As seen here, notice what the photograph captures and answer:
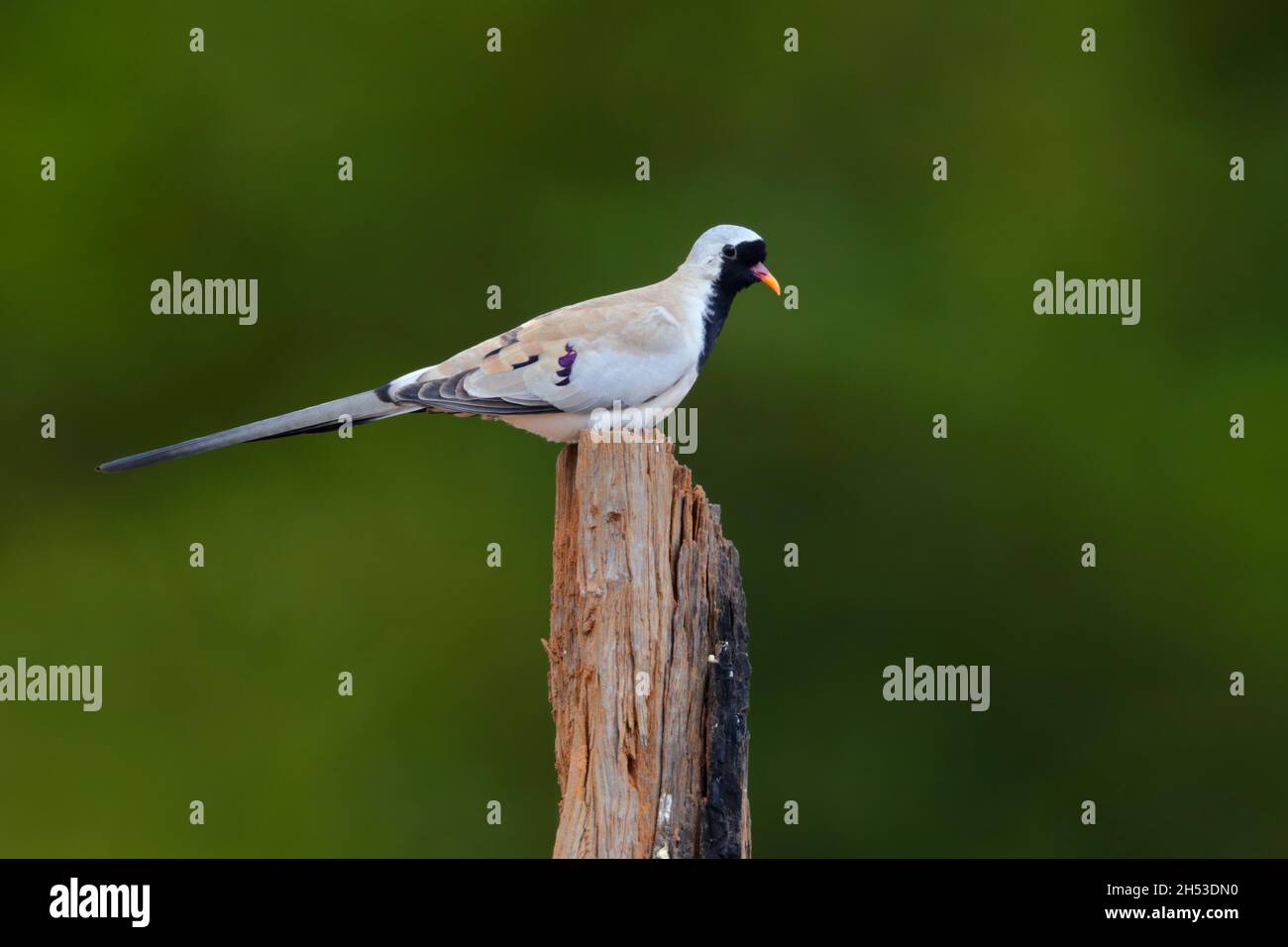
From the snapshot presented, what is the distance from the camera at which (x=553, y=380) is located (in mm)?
5953

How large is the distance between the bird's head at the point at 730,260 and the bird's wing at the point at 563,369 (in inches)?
18.1

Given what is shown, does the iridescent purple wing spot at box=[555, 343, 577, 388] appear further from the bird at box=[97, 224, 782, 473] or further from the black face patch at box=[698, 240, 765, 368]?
the black face patch at box=[698, 240, 765, 368]

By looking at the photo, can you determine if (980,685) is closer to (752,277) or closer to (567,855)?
(752,277)

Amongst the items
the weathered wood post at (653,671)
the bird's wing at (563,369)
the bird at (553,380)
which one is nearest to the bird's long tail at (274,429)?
Result: the bird at (553,380)

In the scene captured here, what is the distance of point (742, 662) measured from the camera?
5.21m

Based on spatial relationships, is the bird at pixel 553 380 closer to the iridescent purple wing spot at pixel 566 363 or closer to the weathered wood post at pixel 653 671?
the iridescent purple wing spot at pixel 566 363

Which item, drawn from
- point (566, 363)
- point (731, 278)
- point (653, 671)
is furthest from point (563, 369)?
point (653, 671)

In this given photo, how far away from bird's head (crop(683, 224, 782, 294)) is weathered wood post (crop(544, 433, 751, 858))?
1398mm

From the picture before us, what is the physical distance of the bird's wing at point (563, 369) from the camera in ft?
19.5

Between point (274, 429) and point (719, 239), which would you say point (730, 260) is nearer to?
point (719, 239)

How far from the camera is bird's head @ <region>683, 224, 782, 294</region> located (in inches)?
257

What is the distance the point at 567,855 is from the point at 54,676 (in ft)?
21.1

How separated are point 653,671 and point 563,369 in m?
1.30

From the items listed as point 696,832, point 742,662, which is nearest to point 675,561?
point 742,662
